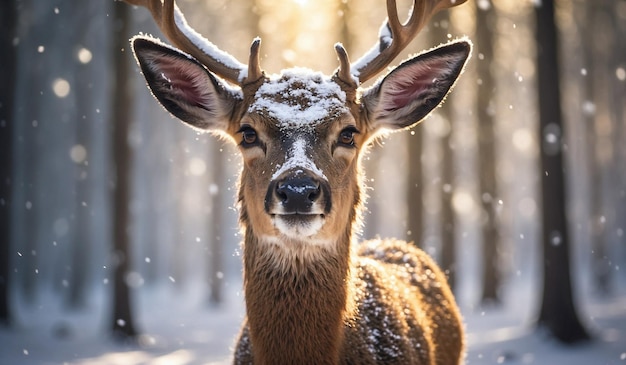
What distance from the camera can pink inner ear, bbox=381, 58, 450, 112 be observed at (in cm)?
452

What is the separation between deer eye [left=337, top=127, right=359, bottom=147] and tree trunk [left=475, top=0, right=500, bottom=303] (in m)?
12.8

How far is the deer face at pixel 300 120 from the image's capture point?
3.65m

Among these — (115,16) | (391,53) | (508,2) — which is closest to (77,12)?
(115,16)

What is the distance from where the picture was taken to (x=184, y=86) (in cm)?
457

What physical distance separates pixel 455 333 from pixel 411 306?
980mm

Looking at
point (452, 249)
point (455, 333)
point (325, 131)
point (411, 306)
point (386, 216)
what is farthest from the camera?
point (386, 216)

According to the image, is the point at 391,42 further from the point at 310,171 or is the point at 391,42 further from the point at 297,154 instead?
the point at 310,171

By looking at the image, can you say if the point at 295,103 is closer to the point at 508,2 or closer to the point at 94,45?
the point at 508,2

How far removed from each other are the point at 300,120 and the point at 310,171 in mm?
534

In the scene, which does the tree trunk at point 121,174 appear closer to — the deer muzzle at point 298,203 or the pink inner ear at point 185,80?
the pink inner ear at point 185,80

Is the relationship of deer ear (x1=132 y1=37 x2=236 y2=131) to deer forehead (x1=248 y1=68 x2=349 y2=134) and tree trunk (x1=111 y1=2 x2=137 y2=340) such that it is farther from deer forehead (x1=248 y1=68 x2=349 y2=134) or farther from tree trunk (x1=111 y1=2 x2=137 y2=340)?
tree trunk (x1=111 y1=2 x2=137 y2=340)

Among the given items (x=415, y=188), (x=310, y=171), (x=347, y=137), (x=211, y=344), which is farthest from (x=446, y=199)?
(x=310, y=171)

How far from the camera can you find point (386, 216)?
4703 cm

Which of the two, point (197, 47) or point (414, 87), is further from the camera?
point (197, 47)
